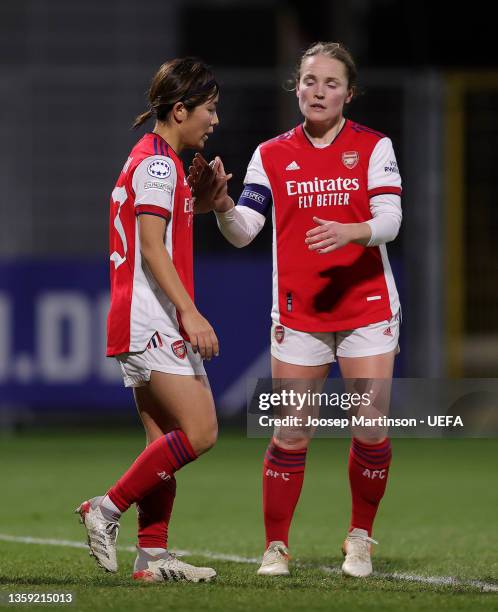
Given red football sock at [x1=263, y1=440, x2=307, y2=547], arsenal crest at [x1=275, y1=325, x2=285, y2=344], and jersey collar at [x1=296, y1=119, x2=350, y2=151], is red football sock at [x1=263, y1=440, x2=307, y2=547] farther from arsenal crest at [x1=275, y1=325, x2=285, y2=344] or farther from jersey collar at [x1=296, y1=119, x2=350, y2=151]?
jersey collar at [x1=296, y1=119, x2=350, y2=151]

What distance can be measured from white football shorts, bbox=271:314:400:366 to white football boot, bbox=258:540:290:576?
2.52 feet

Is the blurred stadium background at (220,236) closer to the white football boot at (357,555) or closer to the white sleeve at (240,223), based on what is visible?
the white sleeve at (240,223)

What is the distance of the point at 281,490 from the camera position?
6.11 metres

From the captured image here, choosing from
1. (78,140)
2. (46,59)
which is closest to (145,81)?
(78,140)

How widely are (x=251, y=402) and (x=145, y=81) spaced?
819cm

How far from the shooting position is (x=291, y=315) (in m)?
6.13

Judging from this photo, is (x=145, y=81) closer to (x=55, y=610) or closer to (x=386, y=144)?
(x=386, y=144)

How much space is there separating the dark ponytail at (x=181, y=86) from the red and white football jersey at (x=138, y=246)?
0.17 metres

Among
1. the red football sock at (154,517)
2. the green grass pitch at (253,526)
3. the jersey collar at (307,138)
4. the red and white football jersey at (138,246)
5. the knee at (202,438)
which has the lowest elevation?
the green grass pitch at (253,526)

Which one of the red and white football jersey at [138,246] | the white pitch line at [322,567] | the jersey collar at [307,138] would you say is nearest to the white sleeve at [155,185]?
the red and white football jersey at [138,246]

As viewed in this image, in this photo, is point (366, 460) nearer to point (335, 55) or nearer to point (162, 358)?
point (162, 358)

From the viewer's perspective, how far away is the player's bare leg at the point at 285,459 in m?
6.07

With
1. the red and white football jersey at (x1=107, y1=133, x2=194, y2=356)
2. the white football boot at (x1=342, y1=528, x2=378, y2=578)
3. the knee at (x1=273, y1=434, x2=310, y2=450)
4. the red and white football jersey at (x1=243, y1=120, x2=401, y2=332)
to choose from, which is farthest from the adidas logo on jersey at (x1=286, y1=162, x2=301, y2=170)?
the white football boot at (x1=342, y1=528, x2=378, y2=578)

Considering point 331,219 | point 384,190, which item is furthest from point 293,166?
point 384,190
